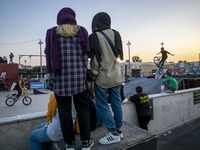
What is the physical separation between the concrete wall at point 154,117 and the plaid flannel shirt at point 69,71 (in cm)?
116

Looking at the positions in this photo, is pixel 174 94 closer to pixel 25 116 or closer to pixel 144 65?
pixel 25 116

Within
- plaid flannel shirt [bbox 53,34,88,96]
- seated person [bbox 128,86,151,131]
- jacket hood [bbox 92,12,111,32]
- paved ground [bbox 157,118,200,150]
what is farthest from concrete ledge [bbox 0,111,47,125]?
paved ground [bbox 157,118,200,150]

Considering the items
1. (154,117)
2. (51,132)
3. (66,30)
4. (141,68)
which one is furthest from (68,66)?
(141,68)

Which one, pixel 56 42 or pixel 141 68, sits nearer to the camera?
pixel 56 42

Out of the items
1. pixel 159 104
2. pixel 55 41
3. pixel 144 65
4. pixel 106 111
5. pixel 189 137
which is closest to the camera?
pixel 55 41

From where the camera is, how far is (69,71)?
1.49 meters

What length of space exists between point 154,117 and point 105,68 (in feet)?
8.99

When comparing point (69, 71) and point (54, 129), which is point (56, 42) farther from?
point (54, 129)

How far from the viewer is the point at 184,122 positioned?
4309 millimetres

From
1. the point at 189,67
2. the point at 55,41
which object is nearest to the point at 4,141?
the point at 55,41

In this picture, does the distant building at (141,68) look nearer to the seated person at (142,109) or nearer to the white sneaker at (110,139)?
the seated person at (142,109)

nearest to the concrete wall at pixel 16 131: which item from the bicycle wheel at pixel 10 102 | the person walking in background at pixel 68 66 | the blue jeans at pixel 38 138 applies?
the blue jeans at pixel 38 138

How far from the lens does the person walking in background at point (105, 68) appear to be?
171 centimetres

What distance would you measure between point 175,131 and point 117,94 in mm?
3198
